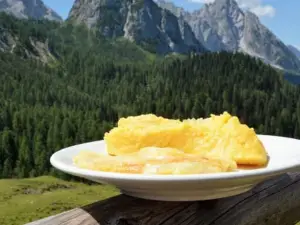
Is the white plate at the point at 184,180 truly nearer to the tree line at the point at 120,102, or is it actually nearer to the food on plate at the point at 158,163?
the food on plate at the point at 158,163

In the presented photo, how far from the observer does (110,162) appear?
101 inches

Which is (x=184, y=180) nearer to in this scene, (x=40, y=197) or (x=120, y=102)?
(x=40, y=197)

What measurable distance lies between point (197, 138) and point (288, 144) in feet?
2.30

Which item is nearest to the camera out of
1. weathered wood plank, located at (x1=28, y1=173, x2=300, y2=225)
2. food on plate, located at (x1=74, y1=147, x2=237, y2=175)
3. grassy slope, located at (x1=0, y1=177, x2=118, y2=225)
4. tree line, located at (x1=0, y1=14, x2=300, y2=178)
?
food on plate, located at (x1=74, y1=147, x2=237, y2=175)

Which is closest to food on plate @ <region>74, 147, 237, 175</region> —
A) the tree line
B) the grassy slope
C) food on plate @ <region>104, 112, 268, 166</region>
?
food on plate @ <region>104, 112, 268, 166</region>

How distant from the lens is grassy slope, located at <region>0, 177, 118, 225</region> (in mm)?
60250

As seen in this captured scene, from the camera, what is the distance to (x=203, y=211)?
9.71 ft

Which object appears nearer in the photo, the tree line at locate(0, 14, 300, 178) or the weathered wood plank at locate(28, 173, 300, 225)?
the weathered wood plank at locate(28, 173, 300, 225)

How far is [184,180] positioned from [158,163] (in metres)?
0.34

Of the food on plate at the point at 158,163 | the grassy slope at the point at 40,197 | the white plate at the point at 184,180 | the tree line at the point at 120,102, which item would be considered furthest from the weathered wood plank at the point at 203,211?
the tree line at the point at 120,102

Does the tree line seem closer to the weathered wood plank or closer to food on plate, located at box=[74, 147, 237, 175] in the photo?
the weathered wood plank

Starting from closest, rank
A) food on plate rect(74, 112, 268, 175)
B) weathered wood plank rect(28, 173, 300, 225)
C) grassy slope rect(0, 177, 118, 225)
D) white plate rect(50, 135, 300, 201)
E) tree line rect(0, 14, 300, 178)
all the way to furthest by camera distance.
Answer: white plate rect(50, 135, 300, 201), weathered wood plank rect(28, 173, 300, 225), food on plate rect(74, 112, 268, 175), grassy slope rect(0, 177, 118, 225), tree line rect(0, 14, 300, 178)

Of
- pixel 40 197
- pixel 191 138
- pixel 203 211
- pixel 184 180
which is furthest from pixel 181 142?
pixel 40 197

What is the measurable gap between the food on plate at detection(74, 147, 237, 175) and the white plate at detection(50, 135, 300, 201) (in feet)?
0.27
